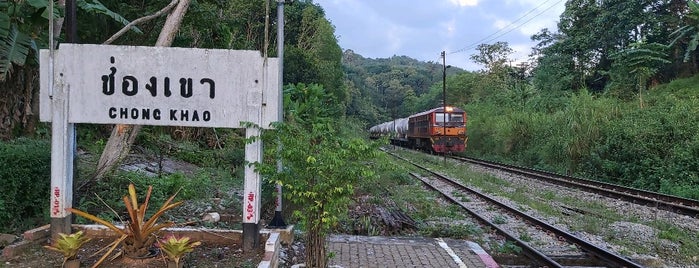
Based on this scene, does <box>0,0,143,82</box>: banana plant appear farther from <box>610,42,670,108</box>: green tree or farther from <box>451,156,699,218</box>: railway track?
<box>610,42,670,108</box>: green tree

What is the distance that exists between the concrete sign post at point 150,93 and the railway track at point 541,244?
446 cm

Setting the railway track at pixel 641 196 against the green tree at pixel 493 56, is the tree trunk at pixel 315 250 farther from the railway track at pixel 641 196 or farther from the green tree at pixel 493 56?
the green tree at pixel 493 56

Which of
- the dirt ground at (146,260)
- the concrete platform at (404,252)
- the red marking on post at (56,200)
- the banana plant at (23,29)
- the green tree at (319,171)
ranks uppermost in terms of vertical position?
the banana plant at (23,29)

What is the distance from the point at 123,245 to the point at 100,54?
199cm

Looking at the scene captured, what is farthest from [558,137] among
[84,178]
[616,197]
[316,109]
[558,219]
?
[84,178]

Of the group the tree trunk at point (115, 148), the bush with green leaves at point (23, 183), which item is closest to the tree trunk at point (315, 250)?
the bush with green leaves at point (23, 183)

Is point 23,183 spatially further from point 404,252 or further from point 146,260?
point 404,252

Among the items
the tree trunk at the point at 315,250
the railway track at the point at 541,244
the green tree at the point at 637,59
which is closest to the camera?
the tree trunk at the point at 315,250

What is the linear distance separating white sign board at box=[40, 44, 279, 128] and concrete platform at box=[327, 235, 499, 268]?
2.22 metres

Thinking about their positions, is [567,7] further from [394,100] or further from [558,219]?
[394,100]

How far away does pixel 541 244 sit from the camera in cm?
830

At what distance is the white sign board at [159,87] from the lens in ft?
17.1

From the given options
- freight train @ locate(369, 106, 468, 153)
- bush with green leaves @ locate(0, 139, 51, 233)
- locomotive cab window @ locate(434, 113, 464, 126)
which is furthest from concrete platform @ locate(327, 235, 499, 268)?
locomotive cab window @ locate(434, 113, 464, 126)

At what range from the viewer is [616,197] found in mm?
13484
